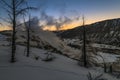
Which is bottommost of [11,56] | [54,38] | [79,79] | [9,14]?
[79,79]

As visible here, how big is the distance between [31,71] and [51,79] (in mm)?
2249

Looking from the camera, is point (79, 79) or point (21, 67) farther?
point (21, 67)

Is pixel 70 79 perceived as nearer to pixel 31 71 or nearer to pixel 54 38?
pixel 31 71

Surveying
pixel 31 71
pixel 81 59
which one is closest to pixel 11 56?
pixel 31 71

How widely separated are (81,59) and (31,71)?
11392 millimetres

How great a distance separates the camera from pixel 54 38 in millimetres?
32938

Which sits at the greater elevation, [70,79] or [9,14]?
[9,14]

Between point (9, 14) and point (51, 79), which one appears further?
point (9, 14)

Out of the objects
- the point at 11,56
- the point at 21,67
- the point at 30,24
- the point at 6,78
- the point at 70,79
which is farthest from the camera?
the point at 30,24

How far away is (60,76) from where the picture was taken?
15.1 meters

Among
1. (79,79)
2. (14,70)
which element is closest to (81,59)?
(79,79)

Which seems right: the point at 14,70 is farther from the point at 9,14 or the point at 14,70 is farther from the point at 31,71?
the point at 9,14

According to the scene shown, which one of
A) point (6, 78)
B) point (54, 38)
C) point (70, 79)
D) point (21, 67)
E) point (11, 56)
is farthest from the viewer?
point (54, 38)

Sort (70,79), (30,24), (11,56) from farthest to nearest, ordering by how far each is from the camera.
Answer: (30,24) < (11,56) < (70,79)
